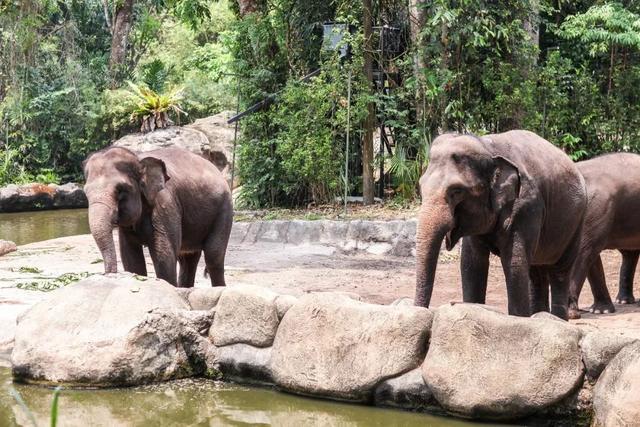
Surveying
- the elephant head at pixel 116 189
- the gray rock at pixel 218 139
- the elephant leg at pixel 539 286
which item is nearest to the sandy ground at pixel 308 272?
the elephant leg at pixel 539 286

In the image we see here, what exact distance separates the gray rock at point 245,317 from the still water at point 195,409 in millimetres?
339

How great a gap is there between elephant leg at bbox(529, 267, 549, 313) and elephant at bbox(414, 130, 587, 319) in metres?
0.46

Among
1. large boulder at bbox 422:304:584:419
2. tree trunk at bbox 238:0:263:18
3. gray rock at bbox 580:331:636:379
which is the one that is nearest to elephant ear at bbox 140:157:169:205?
large boulder at bbox 422:304:584:419

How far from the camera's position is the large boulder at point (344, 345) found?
6066 mm

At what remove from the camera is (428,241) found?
20.8ft

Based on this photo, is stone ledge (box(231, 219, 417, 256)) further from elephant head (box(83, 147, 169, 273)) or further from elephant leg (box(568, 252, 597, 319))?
elephant head (box(83, 147, 169, 273))

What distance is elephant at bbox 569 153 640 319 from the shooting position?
28.5ft

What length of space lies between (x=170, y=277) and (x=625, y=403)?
426cm

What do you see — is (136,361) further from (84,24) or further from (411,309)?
(84,24)

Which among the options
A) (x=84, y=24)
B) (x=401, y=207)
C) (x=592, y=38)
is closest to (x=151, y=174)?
(x=401, y=207)

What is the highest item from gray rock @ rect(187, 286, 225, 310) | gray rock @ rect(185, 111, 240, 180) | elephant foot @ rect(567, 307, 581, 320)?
gray rock @ rect(187, 286, 225, 310)

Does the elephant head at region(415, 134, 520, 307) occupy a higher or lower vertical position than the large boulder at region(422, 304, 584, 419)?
higher

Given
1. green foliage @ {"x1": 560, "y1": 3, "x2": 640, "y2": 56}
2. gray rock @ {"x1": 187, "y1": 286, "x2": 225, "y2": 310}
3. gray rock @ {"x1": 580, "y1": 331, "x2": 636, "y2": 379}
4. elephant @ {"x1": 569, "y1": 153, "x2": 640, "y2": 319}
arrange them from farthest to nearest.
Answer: green foliage @ {"x1": 560, "y1": 3, "x2": 640, "y2": 56}, elephant @ {"x1": 569, "y1": 153, "x2": 640, "y2": 319}, gray rock @ {"x1": 187, "y1": 286, "x2": 225, "y2": 310}, gray rock @ {"x1": 580, "y1": 331, "x2": 636, "y2": 379}

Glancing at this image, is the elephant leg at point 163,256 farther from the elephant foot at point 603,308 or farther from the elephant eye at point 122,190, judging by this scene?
the elephant foot at point 603,308
